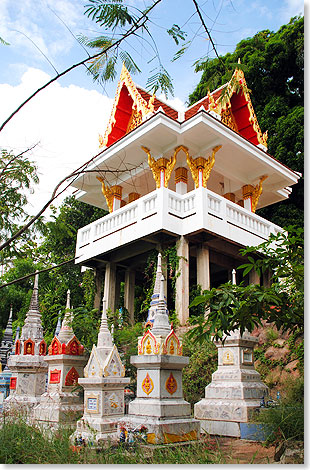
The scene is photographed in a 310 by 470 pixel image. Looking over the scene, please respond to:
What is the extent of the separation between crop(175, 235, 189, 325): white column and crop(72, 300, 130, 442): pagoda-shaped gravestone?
4583 mm

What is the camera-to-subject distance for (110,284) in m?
12.5

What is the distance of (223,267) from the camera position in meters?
13.0

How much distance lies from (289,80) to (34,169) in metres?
17.2

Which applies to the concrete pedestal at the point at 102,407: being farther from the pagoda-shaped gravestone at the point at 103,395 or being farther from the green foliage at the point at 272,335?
the green foliage at the point at 272,335

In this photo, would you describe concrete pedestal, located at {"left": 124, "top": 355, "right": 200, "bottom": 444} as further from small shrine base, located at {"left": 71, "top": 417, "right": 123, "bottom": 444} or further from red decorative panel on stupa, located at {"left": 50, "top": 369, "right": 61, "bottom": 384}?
red decorative panel on stupa, located at {"left": 50, "top": 369, "right": 61, "bottom": 384}

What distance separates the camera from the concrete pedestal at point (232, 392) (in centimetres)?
570

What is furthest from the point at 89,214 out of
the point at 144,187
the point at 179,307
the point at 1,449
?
the point at 1,449

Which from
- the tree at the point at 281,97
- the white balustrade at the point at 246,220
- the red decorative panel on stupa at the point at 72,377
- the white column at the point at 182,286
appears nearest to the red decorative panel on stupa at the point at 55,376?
the red decorative panel on stupa at the point at 72,377

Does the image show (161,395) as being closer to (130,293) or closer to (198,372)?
(198,372)

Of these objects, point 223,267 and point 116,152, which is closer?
point 116,152

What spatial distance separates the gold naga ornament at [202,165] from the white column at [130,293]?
3.58 meters

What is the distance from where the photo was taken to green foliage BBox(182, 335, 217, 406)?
7.20 m

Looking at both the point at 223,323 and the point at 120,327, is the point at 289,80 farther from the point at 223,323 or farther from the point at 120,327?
the point at 223,323

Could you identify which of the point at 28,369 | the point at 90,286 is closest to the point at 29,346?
the point at 28,369
